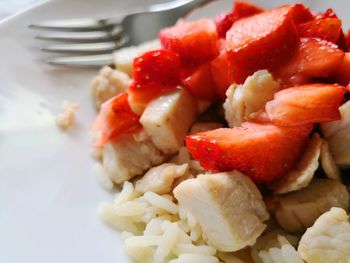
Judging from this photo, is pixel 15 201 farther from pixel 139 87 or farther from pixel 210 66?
pixel 210 66

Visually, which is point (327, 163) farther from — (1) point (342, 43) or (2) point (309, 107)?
(1) point (342, 43)

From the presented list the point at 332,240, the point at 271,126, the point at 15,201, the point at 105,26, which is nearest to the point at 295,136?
the point at 271,126

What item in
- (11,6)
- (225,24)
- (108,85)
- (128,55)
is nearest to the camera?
(225,24)

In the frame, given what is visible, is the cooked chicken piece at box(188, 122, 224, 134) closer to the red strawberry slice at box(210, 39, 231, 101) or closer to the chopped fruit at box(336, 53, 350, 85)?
the red strawberry slice at box(210, 39, 231, 101)

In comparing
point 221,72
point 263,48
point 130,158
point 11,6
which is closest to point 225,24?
point 221,72

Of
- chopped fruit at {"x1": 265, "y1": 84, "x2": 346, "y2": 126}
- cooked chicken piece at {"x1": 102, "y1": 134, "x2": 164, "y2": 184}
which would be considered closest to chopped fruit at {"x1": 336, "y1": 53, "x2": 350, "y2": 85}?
chopped fruit at {"x1": 265, "y1": 84, "x2": 346, "y2": 126}
